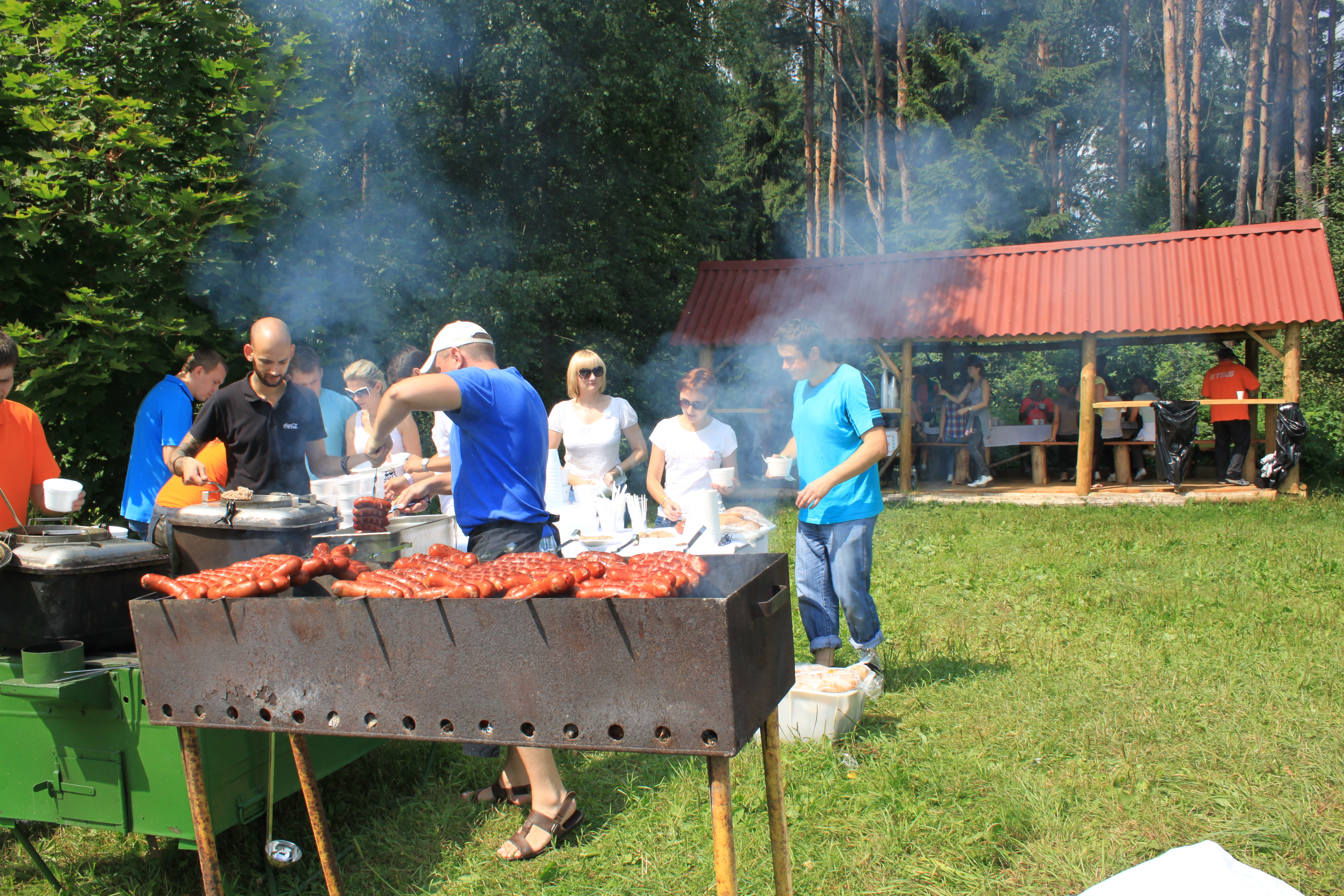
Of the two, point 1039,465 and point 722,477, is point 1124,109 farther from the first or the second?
point 722,477

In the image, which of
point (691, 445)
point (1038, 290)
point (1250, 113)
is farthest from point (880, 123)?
point (691, 445)

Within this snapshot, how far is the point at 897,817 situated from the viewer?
10.9ft

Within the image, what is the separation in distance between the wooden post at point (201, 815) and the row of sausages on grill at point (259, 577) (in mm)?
446

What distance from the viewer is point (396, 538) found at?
363cm

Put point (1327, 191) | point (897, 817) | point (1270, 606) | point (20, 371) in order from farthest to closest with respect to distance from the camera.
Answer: point (1327, 191) < point (1270, 606) < point (20, 371) < point (897, 817)

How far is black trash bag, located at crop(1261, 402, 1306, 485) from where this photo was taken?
10.9 metres

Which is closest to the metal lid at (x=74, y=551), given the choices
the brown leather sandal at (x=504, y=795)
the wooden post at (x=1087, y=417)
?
the brown leather sandal at (x=504, y=795)

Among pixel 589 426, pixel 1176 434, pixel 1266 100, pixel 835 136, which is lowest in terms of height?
pixel 1176 434

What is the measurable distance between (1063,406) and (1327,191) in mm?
12485

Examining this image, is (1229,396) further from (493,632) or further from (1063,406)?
(493,632)

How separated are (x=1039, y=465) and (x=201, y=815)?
522 inches

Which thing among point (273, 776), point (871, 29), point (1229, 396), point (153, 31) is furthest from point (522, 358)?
point (871, 29)

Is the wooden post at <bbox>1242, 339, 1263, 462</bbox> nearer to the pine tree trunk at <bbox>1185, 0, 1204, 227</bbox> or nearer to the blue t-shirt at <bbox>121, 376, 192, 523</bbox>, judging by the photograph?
the blue t-shirt at <bbox>121, 376, 192, 523</bbox>

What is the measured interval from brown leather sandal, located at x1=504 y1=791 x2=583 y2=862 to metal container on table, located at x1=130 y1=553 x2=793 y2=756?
121 cm
